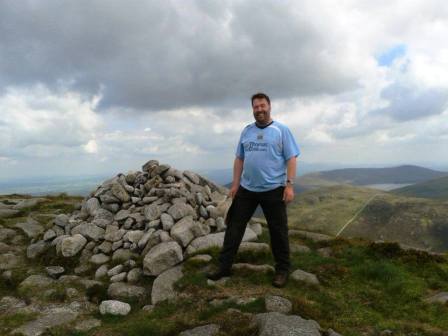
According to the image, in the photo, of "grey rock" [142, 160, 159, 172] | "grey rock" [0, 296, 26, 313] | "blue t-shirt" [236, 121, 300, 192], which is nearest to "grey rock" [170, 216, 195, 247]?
"grey rock" [142, 160, 159, 172]

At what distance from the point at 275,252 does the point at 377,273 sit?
3.52 meters

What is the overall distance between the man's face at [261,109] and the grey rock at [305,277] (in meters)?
4.65

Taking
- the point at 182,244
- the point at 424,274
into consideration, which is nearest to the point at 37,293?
the point at 182,244

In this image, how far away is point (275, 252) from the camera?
1024 cm

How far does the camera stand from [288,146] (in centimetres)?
939

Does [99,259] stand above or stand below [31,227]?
below

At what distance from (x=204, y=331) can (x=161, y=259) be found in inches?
185

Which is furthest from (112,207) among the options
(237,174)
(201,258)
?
(237,174)

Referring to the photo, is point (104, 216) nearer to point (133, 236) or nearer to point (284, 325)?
point (133, 236)

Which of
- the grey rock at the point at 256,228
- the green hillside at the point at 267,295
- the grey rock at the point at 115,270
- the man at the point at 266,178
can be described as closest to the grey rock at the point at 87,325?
→ the green hillside at the point at 267,295

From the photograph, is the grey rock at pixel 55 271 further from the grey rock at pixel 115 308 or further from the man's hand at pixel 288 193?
the man's hand at pixel 288 193

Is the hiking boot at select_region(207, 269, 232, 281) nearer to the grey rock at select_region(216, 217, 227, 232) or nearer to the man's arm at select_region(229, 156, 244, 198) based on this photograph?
the man's arm at select_region(229, 156, 244, 198)

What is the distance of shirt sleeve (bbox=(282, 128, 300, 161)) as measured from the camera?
370 inches

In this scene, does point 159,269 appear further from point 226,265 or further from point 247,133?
point 247,133
